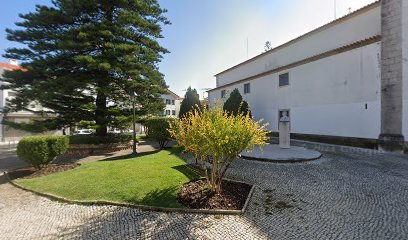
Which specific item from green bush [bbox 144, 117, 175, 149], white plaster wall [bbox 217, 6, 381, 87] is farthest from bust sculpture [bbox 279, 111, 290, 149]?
white plaster wall [bbox 217, 6, 381, 87]

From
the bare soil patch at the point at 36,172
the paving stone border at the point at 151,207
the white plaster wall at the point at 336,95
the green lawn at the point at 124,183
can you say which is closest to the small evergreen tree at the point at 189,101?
the white plaster wall at the point at 336,95

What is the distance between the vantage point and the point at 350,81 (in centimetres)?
1305

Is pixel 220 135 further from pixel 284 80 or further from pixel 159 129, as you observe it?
pixel 284 80

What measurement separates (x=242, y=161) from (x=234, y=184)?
2965 mm

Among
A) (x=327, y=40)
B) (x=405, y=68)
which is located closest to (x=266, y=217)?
(x=405, y=68)

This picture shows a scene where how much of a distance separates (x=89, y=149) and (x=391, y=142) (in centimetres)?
1863

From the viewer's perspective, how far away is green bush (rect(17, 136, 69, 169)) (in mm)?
8562

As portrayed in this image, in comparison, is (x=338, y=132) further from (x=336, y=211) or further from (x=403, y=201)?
(x=336, y=211)

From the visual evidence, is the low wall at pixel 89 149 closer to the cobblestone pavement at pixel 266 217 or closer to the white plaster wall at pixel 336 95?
the cobblestone pavement at pixel 266 217

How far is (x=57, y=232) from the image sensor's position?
406cm

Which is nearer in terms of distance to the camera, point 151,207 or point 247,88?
point 151,207

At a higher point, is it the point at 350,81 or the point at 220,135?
the point at 350,81

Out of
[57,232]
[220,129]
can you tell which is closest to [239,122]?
[220,129]

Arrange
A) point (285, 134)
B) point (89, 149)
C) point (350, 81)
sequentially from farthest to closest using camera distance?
point (89, 149) → point (350, 81) → point (285, 134)
